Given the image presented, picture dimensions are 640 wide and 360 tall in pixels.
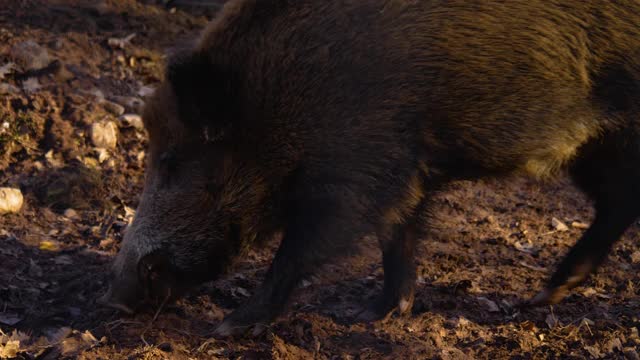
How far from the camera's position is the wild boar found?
147 inches

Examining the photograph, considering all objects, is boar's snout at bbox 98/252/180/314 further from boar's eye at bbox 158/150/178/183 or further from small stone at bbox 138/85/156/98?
small stone at bbox 138/85/156/98

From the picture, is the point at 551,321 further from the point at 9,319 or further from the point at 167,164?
the point at 9,319

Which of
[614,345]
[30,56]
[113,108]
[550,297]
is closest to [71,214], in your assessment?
[113,108]

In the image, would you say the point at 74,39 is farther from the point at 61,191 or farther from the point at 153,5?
the point at 61,191

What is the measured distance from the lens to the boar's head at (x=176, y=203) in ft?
12.6

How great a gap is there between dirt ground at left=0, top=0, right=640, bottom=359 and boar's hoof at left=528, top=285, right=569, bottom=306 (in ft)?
0.17

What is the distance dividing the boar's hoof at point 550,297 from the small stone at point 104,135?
298cm

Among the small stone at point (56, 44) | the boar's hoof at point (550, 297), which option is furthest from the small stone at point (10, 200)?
the boar's hoof at point (550, 297)

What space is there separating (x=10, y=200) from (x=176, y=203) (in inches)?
65.5

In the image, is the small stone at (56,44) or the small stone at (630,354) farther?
the small stone at (56,44)

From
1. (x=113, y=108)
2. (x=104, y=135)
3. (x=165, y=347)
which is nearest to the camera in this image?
(x=165, y=347)

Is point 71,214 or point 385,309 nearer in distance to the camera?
point 385,309

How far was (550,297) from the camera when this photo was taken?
176 inches

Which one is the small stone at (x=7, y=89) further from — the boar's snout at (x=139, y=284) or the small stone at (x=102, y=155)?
the boar's snout at (x=139, y=284)
